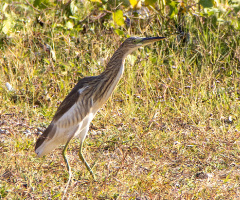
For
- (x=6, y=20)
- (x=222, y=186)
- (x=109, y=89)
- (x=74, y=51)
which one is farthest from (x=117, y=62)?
(x=6, y=20)

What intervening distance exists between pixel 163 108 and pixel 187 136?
0.69m

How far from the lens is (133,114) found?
16.6ft

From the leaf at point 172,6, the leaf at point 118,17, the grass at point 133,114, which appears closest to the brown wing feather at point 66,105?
the grass at point 133,114

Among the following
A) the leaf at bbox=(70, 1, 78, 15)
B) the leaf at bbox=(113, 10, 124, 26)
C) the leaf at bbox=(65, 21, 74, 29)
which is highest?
the leaf at bbox=(70, 1, 78, 15)

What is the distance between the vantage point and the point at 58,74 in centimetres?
562

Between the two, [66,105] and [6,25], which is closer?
[66,105]

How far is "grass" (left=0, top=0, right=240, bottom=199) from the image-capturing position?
3.74m

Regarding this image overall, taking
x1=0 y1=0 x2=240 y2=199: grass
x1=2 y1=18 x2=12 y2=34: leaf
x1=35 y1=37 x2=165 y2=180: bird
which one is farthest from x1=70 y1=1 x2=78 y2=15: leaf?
x1=35 y1=37 x2=165 y2=180: bird

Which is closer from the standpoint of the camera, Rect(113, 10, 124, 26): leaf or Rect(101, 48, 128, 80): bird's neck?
Rect(101, 48, 128, 80): bird's neck

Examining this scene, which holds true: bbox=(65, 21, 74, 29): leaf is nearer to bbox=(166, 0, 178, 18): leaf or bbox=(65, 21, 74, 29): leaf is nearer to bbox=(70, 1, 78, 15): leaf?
bbox=(70, 1, 78, 15): leaf

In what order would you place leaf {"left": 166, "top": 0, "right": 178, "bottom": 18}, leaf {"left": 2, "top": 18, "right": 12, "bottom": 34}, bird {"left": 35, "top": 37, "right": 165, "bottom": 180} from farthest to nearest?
leaf {"left": 2, "top": 18, "right": 12, "bottom": 34}
leaf {"left": 166, "top": 0, "right": 178, "bottom": 18}
bird {"left": 35, "top": 37, "right": 165, "bottom": 180}

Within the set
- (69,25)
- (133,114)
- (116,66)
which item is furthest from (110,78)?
(69,25)

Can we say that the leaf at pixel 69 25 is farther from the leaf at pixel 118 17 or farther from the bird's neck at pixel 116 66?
the bird's neck at pixel 116 66

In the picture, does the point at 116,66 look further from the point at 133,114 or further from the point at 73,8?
the point at 73,8
